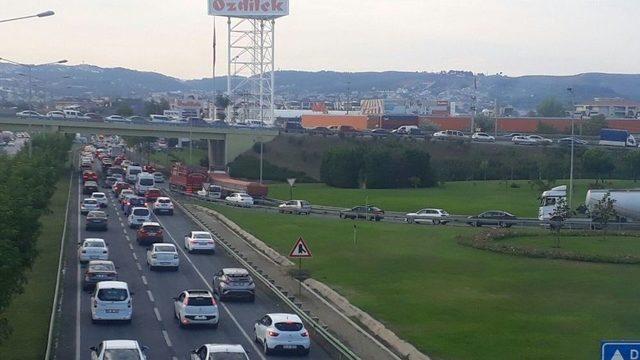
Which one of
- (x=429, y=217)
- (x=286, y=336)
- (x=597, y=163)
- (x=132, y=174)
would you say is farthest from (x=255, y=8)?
(x=286, y=336)

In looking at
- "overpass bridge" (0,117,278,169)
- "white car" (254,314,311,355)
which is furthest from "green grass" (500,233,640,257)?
"overpass bridge" (0,117,278,169)

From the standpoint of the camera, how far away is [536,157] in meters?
91.7

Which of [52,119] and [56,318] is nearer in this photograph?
[56,318]

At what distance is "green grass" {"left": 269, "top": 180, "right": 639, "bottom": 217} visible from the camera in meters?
63.9

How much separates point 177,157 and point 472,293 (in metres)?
90.0

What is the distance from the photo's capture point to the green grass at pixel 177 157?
113194 mm

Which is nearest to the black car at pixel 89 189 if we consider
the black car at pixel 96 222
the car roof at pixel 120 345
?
the black car at pixel 96 222

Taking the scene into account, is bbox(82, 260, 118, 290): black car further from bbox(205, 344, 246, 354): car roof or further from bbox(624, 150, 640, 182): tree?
bbox(624, 150, 640, 182): tree

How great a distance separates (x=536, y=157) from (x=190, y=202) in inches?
1445

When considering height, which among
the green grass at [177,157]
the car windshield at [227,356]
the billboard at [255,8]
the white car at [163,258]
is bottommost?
the green grass at [177,157]

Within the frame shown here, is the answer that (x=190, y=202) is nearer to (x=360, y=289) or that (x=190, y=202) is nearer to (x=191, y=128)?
(x=191, y=128)

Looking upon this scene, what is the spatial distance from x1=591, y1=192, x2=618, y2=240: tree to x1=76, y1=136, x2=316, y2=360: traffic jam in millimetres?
18067

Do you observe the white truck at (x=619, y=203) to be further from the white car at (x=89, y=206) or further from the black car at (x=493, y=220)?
the white car at (x=89, y=206)

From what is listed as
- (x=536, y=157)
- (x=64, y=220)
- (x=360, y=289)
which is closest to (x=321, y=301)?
(x=360, y=289)
